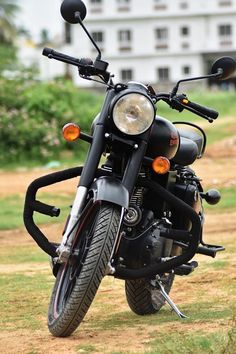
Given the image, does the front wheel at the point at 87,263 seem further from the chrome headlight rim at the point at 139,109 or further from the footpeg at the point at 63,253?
the chrome headlight rim at the point at 139,109

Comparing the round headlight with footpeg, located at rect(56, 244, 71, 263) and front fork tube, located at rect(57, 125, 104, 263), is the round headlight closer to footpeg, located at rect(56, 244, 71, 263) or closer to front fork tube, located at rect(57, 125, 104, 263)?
front fork tube, located at rect(57, 125, 104, 263)

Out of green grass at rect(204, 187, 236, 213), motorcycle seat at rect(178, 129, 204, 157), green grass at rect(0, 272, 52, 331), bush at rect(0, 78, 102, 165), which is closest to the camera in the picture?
green grass at rect(0, 272, 52, 331)

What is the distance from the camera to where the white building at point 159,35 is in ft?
221

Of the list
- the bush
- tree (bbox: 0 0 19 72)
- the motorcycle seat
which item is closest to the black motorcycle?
the motorcycle seat

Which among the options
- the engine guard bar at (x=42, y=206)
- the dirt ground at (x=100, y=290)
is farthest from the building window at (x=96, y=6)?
the engine guard bar at (x=42, y=206)

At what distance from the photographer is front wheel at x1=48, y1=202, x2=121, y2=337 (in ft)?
19.1

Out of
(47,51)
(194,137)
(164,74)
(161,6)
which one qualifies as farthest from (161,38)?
(47,51)

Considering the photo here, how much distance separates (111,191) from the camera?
5.96 m

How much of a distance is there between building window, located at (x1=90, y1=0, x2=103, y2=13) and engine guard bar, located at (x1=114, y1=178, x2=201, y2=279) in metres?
63.0

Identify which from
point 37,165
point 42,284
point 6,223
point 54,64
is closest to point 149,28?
point 54,64

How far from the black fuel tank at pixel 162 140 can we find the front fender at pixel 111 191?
1.31 feet

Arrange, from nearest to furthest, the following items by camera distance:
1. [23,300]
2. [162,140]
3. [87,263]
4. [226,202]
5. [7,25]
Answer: [87,263]
[162,140]
[23,300]
[226,202]
[7,25]

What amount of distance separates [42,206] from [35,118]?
1878cm

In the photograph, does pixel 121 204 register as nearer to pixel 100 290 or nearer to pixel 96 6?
pixel 100 290
